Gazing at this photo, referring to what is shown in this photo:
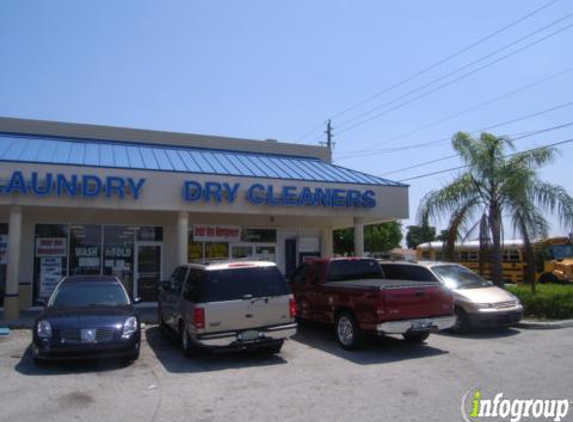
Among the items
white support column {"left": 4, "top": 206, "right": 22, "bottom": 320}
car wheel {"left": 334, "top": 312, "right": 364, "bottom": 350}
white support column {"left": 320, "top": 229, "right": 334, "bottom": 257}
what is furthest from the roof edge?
car wheel {"left": 334, "top": 312, "right": 364, "bottom": 350}

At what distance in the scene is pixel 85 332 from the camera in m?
8.97

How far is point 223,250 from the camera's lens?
1877cm

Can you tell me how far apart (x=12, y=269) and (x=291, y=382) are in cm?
930

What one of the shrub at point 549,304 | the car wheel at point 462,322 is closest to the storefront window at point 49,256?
the car wheel at point 462,322

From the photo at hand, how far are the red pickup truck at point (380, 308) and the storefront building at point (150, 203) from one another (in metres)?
4.93

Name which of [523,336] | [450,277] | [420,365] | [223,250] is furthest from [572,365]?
[223,250]

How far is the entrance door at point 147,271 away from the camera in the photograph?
17.5 metres

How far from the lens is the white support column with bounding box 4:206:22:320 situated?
13727mm

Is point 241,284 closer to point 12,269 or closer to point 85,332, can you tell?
point 85,332

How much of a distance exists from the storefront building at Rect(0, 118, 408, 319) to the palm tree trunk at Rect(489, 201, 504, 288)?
9.45 feet

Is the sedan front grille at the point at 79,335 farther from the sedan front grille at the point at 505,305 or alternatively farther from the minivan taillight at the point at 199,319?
the sedan front grille at the point at 505,305

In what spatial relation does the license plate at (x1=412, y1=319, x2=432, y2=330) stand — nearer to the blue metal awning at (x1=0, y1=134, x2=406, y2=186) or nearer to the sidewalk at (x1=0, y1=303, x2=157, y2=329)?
the sidewalk at (x1=0, y1=303, x2=157, y2=329)

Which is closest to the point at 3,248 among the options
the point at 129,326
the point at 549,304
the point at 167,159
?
the point at 167,159

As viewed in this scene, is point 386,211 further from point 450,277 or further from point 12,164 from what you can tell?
point 12,164
